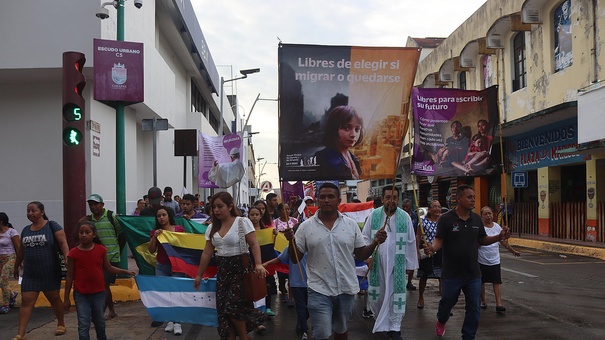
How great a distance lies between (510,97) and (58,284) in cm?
2030

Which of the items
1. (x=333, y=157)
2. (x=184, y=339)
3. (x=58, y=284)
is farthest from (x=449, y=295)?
(x=58, y=284)

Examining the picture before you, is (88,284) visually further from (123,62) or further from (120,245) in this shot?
(123,62)

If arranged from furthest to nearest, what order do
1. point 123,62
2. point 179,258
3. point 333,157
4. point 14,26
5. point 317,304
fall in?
1. point 14,26
2. point 123,62
3. point 179,258
4. point 333,157
5. point 317,304

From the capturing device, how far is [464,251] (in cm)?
640

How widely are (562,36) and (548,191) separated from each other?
5.52 m

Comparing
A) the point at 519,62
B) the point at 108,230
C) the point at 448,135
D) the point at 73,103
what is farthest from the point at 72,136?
the point at 519,62

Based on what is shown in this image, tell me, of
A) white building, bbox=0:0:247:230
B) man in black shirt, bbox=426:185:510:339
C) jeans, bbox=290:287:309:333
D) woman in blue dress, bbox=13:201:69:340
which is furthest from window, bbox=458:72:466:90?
woman in blue dress, bbox=13:201:69:340

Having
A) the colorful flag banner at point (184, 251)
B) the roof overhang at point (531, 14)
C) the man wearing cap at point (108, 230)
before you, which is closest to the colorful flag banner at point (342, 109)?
the colorful flag banner at point (184, 251)

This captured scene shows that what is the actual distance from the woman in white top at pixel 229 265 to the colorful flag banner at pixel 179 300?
1.82 ft

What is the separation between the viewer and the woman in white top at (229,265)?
6023mm

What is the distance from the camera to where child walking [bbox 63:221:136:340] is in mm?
6277

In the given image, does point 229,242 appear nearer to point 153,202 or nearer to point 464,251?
point 464,251

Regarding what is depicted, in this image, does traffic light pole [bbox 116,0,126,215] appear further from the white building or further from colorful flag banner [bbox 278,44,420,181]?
→ colorful flag banner [bbox 278,44,420,181]

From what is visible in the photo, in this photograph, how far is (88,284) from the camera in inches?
248
